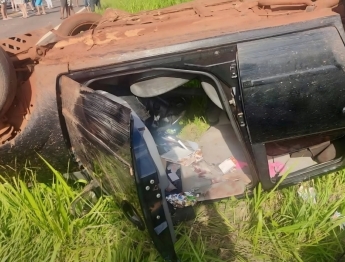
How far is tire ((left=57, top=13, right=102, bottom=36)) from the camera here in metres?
3.43

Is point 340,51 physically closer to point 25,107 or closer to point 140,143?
point 140,143

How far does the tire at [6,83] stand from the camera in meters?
1.96

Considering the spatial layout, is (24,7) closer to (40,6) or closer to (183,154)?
(40,6)

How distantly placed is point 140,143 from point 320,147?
152cm

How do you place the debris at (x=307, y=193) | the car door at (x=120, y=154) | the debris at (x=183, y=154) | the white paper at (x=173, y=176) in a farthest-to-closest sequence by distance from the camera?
the debris at (x=183, y=154) → the white paper at (x=173, y=176) → the debris at (x=307, y=193) → the car door at (x=120, y=154)

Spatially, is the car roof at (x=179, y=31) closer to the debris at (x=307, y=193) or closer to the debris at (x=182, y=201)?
the debris at (x=182, y=201)

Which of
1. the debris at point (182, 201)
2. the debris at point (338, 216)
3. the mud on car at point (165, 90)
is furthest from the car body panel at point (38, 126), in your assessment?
the debris at point (338, 216)

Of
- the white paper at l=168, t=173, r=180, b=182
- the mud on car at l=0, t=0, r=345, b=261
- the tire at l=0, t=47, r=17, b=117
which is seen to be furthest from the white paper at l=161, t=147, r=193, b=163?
the tire at l=0, t=47, r=17, b=117

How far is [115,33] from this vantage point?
2.47 m

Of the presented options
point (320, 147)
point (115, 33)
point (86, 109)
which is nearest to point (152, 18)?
point (115, 33)

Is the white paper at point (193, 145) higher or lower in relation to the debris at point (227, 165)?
lower

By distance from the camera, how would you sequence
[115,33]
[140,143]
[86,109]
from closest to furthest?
1. [140,143]
2. [86,109]
3. [115,33]

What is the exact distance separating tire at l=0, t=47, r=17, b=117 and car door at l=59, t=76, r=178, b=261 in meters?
0.28

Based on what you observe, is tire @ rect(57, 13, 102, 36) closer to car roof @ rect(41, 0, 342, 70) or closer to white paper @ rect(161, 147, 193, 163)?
car roof @ rect(41, 0, 342, 70)
